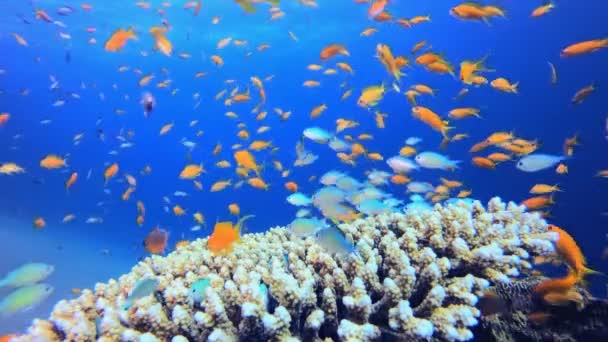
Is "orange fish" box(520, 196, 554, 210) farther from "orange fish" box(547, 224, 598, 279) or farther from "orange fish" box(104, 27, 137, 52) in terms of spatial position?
"orange fish" box(104, 27, 137, 52)

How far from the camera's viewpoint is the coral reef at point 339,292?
2.75 meters

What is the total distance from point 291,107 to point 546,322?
142 ft

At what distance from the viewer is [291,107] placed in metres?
45.8

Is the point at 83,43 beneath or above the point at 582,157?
above

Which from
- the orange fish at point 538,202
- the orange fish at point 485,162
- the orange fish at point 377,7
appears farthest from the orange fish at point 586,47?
the orange fish at point 377,7

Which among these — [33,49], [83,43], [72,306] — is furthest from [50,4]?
[72,306]

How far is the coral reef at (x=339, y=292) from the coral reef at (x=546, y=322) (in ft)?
0.97

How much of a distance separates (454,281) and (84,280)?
59.4ft

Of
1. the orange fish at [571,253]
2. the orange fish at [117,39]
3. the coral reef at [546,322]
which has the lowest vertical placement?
the coral reef at [546,322]

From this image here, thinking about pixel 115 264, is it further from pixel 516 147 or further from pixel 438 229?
pixel 438 229

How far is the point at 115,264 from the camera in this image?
71.9 ft

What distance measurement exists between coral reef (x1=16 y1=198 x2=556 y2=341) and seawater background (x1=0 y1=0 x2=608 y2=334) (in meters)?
8.45

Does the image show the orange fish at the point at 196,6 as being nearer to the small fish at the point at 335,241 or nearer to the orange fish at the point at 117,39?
the orange fish at the point at 117,39

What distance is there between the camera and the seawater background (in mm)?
21469
